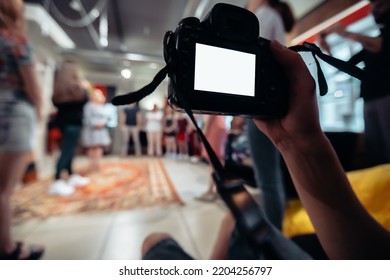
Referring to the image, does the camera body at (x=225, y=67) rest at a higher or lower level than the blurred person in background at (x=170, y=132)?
higher

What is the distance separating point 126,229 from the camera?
0.66 metres

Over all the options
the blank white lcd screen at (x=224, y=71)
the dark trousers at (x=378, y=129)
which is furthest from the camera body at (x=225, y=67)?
the dark trousers at (x=378, y=129)

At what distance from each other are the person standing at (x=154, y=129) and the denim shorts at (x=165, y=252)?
0.17 metres

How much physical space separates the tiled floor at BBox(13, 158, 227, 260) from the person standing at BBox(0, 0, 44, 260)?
19 centimetres

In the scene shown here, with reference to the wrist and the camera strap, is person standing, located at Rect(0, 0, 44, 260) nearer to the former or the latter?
the camera strap

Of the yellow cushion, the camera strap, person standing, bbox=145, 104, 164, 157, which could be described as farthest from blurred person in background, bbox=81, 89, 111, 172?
the yellow cushion

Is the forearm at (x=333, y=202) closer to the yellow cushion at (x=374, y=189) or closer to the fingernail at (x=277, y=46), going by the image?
the fingernail at (x=277, y=46)

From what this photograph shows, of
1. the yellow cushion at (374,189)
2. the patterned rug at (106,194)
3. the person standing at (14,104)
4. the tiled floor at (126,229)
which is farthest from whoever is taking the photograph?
the patterned rug at (106,194)

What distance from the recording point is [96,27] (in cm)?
26

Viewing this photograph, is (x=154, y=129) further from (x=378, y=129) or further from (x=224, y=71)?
(x=378, y=129)

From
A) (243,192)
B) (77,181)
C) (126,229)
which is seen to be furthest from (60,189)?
(243,192)

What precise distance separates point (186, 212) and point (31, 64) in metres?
0.71

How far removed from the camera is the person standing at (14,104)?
0.27 metres
